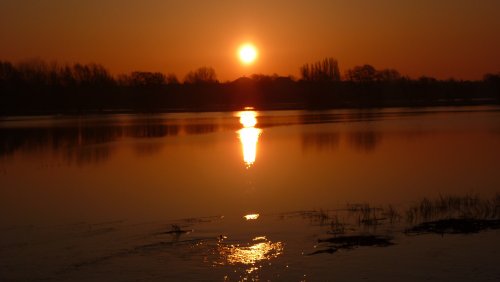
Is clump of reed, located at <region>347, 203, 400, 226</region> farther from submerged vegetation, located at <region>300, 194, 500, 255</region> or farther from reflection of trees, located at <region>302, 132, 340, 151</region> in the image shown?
reflection of trees, located at <region>302, 132, 340, 151</region>

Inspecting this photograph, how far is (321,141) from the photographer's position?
2878cm

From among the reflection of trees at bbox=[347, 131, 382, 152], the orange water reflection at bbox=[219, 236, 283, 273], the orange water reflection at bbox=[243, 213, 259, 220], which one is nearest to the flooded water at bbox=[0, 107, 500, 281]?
the orange water reflection at bbox=[219, 236, 283, 273]

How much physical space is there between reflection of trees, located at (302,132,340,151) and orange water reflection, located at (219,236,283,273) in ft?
52.3

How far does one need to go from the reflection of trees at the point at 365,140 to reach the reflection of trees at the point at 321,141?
0.75m

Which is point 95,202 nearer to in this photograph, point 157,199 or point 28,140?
point 157,199

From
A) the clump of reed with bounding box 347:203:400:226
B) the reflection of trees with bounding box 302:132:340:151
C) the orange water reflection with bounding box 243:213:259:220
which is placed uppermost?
the reflection of trees with bounding box 302:132:340:151

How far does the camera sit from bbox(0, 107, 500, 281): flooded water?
813 cm

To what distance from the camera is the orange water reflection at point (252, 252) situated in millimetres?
8361

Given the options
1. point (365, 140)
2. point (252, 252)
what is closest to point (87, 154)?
point (365, 140)

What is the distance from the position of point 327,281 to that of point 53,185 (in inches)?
444

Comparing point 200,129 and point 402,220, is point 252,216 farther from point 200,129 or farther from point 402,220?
point 200,129

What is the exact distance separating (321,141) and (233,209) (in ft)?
55.0

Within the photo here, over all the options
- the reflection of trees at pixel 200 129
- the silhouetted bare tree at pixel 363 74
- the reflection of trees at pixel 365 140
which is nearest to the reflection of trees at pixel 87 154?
the reflection of trees at pixel 200 129

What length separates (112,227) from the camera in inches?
437
